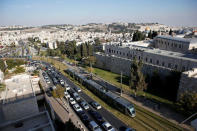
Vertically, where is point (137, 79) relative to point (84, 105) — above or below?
above

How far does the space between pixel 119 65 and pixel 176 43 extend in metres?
21.6

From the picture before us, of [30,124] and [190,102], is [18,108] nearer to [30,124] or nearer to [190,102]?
[30,124]

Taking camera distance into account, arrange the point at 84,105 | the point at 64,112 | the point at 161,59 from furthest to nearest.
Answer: the point at 161,59 < the point at 84,105 < the point at 64,112

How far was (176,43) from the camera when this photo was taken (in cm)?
4428

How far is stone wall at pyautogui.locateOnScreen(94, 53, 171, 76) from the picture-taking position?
3222 centimetres

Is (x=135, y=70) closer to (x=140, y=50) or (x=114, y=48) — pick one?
(x=140, y=50)

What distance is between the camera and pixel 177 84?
85.0 ft

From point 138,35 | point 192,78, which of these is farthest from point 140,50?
point 138,35

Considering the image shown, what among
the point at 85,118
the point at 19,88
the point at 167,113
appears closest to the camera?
the point at 85,118

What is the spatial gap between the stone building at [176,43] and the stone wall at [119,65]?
17.2 metres

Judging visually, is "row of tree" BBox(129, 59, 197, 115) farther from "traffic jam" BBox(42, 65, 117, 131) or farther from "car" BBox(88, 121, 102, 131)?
"car" BBox(88, 121, 102, 131)

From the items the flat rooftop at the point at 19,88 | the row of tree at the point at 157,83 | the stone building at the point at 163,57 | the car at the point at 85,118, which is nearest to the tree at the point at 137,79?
the row of tree at the point at 157,83

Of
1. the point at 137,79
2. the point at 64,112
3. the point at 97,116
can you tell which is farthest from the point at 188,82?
the point at 64,112

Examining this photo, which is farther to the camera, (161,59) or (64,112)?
(161,59)
